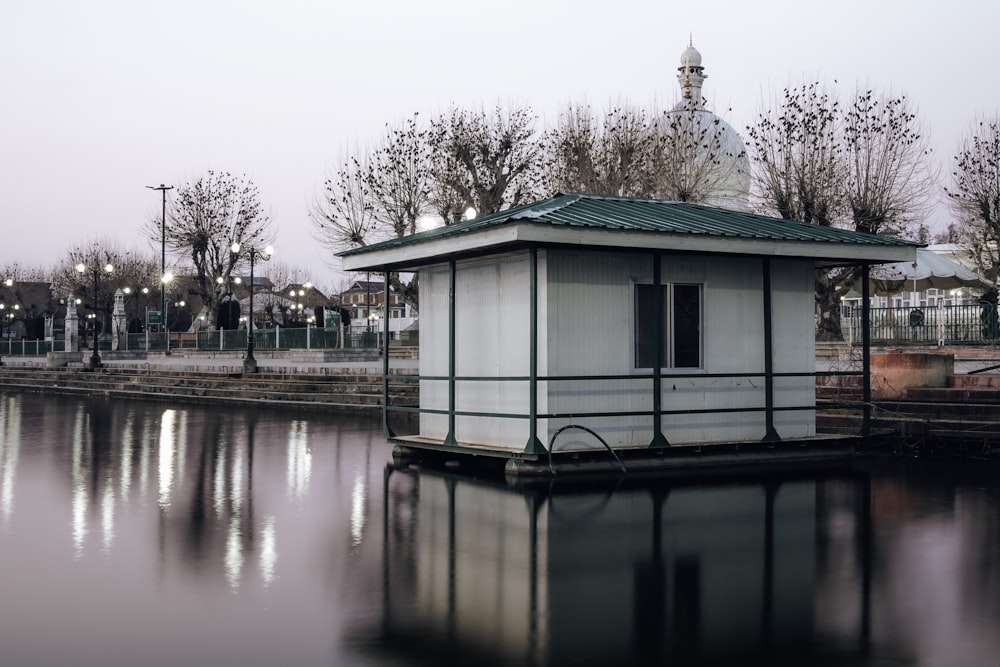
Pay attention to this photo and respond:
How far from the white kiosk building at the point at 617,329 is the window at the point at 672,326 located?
0.02m

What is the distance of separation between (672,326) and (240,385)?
21865 millimetres

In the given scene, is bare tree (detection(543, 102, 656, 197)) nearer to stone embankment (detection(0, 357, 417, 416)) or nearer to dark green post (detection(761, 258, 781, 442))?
stone embankment (detection(0, 357, 417, 416))

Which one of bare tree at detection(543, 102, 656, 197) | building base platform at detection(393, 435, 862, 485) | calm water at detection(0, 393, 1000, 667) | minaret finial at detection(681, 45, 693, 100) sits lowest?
calm water at detection(0, 393, 1000, 667)

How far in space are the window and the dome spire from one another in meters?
49.9

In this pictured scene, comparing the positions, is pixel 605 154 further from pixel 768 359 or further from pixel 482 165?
pixel 768 359

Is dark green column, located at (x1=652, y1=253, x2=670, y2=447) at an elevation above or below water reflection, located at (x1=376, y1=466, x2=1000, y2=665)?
above

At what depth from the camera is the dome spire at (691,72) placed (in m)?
61.6

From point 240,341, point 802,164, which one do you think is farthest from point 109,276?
point 802,164

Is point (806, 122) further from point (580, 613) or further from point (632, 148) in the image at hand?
point (580, 613)

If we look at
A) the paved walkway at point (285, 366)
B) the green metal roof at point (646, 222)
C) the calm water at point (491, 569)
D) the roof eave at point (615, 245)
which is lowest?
the calm water at point (491, 569)

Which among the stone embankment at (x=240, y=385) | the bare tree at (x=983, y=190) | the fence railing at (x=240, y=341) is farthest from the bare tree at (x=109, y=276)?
the bare tree at (x=983, y=190)

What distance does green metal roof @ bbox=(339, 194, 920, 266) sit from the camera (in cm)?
1268

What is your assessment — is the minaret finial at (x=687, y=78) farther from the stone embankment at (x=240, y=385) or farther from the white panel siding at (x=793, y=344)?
the white panel siding at (x=793, y=344)

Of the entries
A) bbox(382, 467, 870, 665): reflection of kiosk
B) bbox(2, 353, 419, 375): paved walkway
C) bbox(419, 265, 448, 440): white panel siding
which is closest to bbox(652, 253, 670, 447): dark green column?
bbox(382, 467, 870, 665): reflection of kiosk
